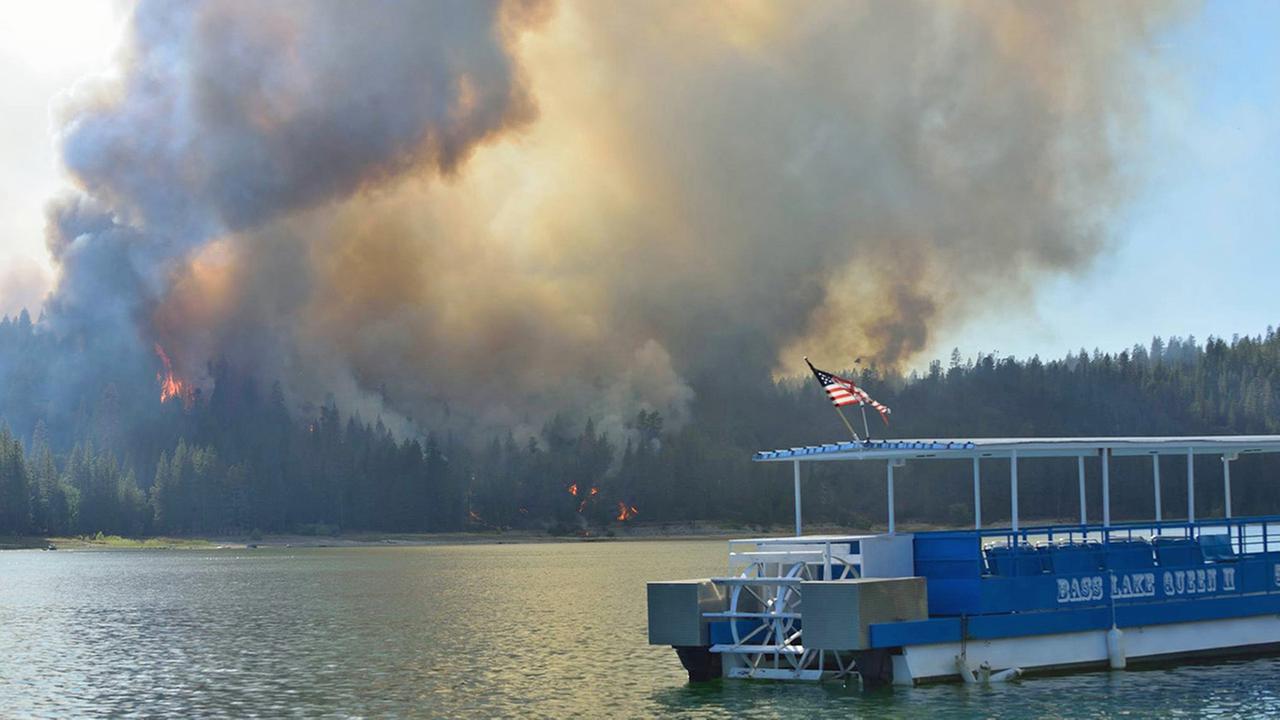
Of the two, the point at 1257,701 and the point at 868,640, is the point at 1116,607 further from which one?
the point at 868,640

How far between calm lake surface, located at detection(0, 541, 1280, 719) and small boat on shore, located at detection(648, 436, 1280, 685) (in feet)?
2.28

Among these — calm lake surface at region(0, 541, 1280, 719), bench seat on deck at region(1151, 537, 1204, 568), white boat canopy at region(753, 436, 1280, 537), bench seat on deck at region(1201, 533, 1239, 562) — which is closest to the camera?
calm lake surface at region(0, 541, 1280, 719)

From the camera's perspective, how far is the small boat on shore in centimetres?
3831

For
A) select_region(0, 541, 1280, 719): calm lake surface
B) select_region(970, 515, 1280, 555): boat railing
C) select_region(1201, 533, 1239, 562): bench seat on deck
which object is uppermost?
select_region(970, 515, 1280, 555): boat railing

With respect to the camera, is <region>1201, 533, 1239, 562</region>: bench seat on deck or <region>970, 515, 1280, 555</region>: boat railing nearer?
<region>970, 515, 1280, 555</region>: boat railing

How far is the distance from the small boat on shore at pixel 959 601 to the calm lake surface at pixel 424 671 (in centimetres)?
69

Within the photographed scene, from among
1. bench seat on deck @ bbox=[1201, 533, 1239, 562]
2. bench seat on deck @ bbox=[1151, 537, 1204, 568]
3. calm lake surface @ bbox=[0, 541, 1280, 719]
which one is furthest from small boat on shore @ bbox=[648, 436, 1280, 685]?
calm lake surface @ bbox=[0, 541, 1280, 719]

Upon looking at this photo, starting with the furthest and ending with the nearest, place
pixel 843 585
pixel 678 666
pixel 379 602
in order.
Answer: pixel 379 602 < pixel 678 666 < pixel 843 585

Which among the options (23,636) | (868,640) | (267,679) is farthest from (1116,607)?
(23,636)

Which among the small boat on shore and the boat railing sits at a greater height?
the boat railing

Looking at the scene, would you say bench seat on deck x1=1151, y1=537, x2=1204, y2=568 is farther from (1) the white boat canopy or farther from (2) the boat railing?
(1) the white boat canopy

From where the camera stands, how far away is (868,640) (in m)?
37.6

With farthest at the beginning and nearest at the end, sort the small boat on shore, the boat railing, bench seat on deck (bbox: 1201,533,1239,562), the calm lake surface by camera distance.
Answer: bench seat on deck (bbox: 1201,533,1239,562)
the boat railing
the calm lake surface
the small boat on shore

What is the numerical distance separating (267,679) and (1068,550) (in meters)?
25.3
